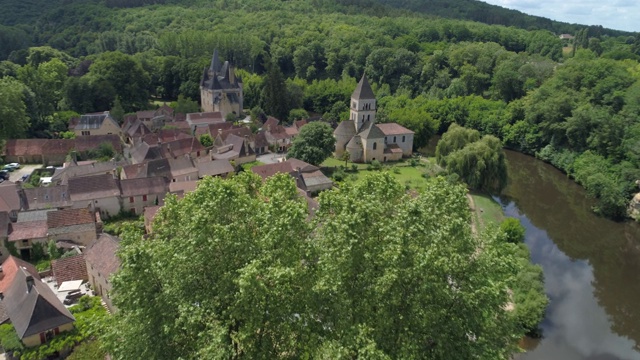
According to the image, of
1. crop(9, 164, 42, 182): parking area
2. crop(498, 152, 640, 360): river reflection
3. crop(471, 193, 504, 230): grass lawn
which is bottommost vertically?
crop(498, 152, 640, 360): river reflection

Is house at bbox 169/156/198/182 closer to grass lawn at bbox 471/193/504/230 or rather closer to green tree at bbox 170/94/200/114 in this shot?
grass lawn at bbox 471/193/504/230

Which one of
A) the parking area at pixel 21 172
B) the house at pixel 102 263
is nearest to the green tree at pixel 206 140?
the parking area at pixel 21 172

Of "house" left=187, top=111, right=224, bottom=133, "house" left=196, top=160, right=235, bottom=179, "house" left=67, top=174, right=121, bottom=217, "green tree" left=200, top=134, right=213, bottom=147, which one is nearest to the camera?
"house" left=67, top=174, right=121, bottom=217

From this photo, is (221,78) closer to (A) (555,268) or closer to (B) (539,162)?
(B) (539,162)

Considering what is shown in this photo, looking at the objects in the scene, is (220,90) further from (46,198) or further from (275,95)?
(46,198)

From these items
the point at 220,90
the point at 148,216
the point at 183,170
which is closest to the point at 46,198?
the point at 148,216

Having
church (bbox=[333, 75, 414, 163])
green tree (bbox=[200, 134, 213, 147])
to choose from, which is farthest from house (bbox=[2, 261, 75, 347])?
church (bbox=[333, 75, 414, 163])

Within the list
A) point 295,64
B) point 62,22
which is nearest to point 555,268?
point 295,64
